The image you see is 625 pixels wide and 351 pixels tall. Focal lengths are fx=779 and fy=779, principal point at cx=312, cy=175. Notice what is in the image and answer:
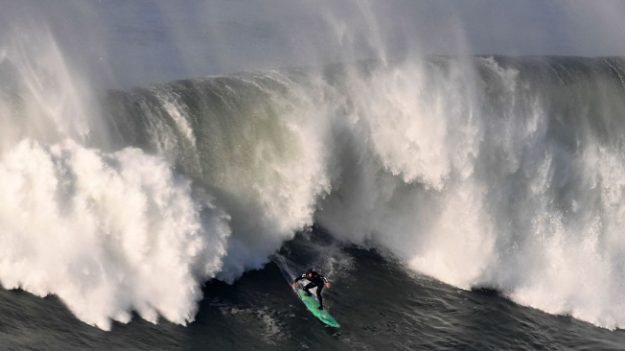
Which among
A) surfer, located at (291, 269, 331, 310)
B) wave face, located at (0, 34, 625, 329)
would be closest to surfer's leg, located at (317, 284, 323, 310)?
surfer, located at (291, 269, 331, 310)

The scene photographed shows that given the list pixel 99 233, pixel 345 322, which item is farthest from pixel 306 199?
pixel 99 233

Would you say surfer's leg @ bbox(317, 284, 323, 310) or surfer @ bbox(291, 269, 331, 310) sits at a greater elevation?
surfer @ bbox(291, 269, 331, 310)

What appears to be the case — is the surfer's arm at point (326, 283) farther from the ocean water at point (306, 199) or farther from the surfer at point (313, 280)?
the ocean water at point (306, 199)

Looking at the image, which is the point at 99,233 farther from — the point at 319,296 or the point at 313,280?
the point at 319,296

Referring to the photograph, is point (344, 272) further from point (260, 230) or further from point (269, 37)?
point (269, 37)

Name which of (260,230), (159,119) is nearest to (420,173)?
(260,230)

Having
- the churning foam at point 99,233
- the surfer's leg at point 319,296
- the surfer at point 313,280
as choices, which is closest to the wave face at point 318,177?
the churning foam at point 99,233

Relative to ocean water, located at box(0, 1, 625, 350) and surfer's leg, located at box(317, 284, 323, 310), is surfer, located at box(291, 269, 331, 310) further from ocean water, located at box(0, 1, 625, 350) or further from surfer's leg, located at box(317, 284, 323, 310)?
ocean water, located at box(0, 1, 625, 350)
